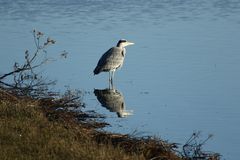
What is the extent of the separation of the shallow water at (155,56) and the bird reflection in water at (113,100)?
0.15 ft

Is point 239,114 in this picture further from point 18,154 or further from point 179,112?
point 18,154

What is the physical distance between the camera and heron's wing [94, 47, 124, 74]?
15539mm

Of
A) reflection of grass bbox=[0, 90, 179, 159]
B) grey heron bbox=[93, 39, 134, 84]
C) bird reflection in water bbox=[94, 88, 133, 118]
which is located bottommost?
reflection of grass bbox=[0, 90, 179, 159]

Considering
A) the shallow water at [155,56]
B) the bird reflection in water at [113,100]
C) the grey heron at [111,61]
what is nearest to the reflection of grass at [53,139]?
the shallow water at [155,56]

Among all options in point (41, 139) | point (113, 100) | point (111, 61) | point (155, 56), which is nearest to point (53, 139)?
point (41, 139)

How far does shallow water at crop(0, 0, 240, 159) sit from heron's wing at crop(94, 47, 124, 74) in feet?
0.84

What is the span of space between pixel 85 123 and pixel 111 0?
18378 mm

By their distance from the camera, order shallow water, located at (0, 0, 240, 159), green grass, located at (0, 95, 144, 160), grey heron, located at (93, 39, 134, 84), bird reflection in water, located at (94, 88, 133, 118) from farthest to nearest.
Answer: grey heron, located at (93, 39, 134, 84) < bird reflection in water, located at (94, 88, 133, 118) < shallow water, located at (0, 0, 240, 159) < green grass, located at (0, 95, 144, 160)

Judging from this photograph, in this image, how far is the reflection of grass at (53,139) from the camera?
7.77 meters

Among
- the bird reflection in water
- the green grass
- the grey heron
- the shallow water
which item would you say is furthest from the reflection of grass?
the grey heron

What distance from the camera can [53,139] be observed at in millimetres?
8242

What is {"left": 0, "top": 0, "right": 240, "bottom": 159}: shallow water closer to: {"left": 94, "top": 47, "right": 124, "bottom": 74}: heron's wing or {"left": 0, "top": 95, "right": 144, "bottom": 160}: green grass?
{"left": 94, "top": 47, "right": 124, "bottom": 74}: heron's wing

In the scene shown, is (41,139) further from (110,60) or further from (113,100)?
(110,60)

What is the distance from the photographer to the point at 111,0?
93.0 feet
